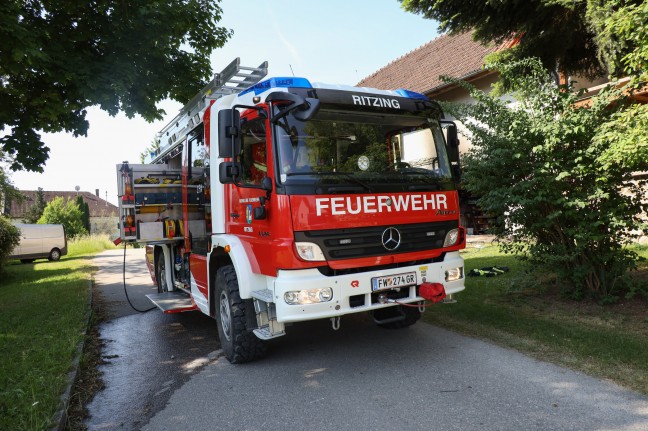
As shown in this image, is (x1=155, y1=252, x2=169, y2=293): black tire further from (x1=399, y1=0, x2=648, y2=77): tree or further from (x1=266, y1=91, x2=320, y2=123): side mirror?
(x1=399, y1=0, x2=648, y2=77): tree

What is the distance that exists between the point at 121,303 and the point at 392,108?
7.42 metres

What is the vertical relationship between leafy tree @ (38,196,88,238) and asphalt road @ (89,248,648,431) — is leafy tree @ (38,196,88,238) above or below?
above

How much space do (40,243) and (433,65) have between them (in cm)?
2077

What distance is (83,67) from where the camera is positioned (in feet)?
24.2

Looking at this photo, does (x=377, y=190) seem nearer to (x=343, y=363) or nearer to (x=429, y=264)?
(x=429, y=264)

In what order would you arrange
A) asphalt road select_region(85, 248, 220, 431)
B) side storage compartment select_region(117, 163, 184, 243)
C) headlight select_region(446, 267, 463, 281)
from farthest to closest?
side storage compartment select_region(117, 163, 184, 243)
headlight select_region(446, 267, 463, 281)
asphalt road select_region(85, 248, 220, 431)

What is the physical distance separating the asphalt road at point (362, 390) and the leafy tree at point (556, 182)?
192 cm

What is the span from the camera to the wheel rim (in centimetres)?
495

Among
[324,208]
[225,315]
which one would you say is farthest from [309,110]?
[225,315]

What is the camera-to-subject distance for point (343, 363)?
4691mm

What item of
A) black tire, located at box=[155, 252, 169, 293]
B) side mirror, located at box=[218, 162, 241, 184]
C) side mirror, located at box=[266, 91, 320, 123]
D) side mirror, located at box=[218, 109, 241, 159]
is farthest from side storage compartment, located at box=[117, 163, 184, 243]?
side mirror, located at box=[266, 91, 320, 123]

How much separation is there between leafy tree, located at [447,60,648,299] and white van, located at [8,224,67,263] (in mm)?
23467

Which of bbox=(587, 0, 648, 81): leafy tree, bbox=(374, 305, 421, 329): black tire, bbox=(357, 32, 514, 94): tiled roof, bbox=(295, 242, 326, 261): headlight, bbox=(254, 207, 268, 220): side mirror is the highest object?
bbox=(357, 32, 514, 94): tiled roof

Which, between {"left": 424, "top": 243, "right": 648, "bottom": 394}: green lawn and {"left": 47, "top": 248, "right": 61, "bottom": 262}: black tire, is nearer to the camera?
{"left": 424, "top": 243, "right": 648, "bottom": 394}: green lawn
